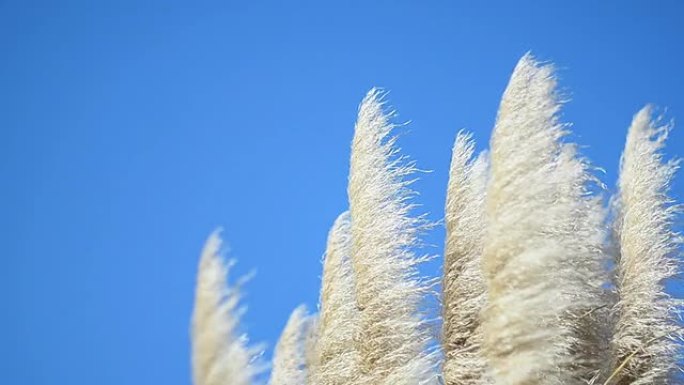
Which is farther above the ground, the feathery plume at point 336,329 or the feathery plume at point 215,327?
the feathery plume at point 336,329

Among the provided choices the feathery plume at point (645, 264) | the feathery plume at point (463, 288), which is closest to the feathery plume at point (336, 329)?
the feathery plume at point (463, 288)

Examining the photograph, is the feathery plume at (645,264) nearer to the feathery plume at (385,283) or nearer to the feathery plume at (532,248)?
the feathery plume at (532,248)

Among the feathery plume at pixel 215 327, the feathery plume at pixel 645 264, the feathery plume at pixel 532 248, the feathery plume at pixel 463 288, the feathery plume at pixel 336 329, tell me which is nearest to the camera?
the feathery plume at pixel 215 327

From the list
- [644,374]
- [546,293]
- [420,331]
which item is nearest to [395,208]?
[420,331]

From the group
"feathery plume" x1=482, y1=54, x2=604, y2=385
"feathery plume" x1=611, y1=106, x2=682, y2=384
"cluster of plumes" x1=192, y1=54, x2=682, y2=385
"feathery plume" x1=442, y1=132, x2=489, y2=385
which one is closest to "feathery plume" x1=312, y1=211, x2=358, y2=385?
"cluster of plumes" x1=192, y1=54, x2=682, y2=385

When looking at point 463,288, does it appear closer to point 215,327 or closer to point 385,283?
point 385,283

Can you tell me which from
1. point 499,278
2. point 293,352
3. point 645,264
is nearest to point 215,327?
point 499,278
